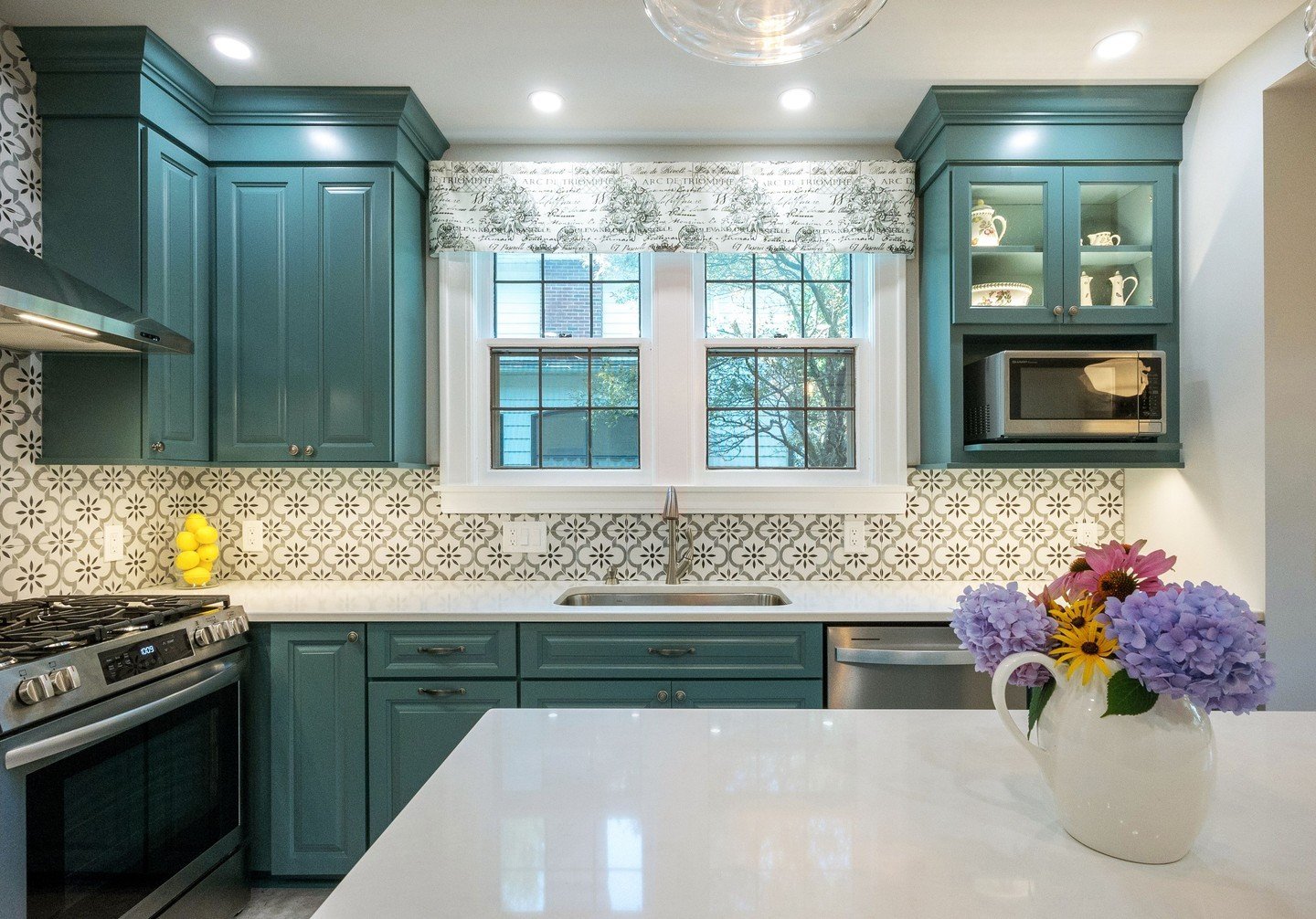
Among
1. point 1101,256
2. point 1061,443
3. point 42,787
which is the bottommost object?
point 42,787

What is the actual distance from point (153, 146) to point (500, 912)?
102 inches

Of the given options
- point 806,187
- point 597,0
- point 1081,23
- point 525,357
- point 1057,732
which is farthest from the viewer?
point 525,357

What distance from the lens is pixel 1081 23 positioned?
2191 millimetres

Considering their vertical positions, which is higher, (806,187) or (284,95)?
(284,95)

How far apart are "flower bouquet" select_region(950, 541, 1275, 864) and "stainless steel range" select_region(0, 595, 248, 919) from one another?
73.6 inches

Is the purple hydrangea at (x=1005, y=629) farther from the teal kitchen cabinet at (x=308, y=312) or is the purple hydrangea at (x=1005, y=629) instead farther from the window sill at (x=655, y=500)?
the teal kitchen cabinet at (x=308, y=312)

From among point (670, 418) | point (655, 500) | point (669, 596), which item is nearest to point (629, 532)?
point (655, 500)

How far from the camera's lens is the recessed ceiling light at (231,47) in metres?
2.25

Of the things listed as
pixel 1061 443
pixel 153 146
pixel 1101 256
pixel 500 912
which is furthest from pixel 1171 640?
pixel 153 146

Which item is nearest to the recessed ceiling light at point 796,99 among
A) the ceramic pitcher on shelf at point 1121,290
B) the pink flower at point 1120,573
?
the ceramic pitcher on shelf at point 1121,290

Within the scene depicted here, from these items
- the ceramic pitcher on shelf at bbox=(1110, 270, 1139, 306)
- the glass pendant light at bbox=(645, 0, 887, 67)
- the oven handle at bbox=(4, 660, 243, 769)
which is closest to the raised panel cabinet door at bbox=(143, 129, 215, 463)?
the oven handle at bbox=(4, 660, 243, 769)

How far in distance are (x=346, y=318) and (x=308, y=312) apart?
0.14 metres

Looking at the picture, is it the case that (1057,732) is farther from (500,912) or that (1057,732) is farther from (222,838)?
(222,838)

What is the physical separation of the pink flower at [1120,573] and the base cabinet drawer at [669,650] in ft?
5.05
